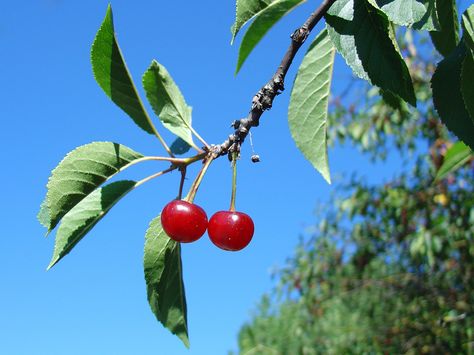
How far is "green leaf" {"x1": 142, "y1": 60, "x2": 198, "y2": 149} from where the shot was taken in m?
1.28

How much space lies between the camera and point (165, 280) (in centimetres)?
130

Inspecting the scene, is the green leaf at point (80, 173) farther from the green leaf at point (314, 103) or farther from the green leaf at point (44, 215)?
the green leaf at point (314, 103)

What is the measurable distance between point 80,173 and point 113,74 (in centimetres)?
18

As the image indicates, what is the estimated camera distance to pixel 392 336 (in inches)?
182

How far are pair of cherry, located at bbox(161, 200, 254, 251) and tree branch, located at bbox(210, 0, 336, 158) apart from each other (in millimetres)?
133

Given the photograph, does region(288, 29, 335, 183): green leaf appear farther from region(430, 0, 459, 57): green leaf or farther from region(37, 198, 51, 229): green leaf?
region(37, 198, 51, 229): green leaf

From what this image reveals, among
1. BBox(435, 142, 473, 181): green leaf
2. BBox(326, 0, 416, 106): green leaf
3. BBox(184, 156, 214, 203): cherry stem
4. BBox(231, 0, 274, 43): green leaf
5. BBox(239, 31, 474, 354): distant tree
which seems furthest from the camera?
BBox(239, 31, 474, 354): distant tree

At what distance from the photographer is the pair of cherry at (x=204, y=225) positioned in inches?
46.3

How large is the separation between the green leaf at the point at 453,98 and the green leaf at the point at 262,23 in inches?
11.4

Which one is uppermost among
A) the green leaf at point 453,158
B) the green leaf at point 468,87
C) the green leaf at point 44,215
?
the green leaf at point 44,215

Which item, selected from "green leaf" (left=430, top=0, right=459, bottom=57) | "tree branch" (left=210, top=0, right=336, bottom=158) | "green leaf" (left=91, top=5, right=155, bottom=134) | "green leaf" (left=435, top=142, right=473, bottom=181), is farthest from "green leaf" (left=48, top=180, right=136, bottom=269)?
"green leaf" (left=435, top=142, right=473, bottom=181)

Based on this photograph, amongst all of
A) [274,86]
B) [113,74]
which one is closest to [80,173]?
[113,74]

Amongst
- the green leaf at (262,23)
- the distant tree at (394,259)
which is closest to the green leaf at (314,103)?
the green leaf at (262,23)

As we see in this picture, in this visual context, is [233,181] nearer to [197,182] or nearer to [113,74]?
[197,182]
